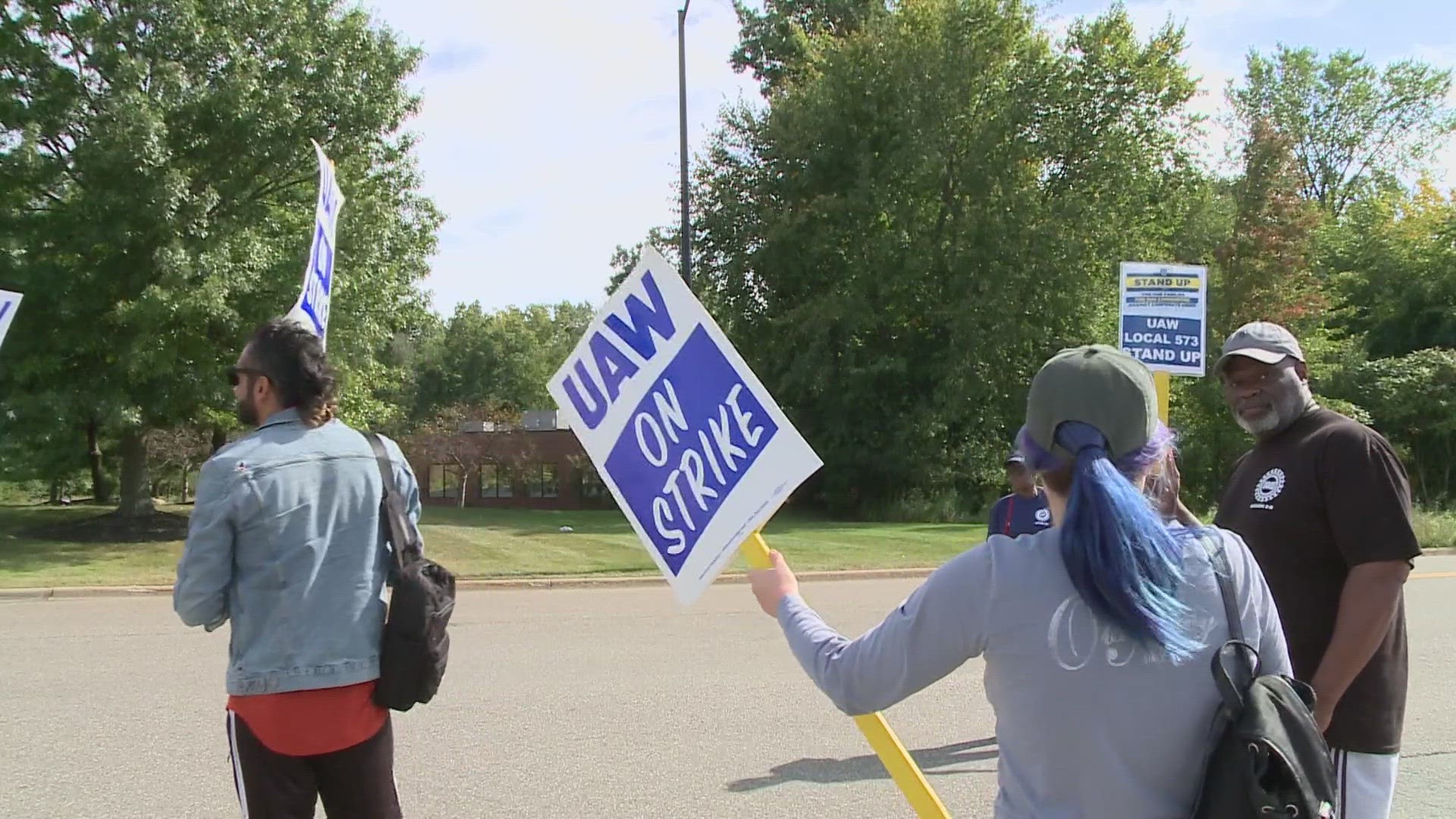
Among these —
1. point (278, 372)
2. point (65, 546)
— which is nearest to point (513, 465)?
point (65, 546)

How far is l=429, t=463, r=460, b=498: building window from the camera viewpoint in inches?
1683

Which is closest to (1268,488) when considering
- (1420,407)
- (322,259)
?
(322,259)

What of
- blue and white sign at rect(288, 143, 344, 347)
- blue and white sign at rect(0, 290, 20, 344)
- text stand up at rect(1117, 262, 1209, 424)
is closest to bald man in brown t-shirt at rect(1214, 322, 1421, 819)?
blue and white sign at rect(288, 143, 344, 347)

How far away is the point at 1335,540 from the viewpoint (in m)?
2.73

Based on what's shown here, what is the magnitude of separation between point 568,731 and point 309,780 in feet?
11.8

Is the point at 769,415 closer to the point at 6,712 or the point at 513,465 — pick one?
the point at 6,712

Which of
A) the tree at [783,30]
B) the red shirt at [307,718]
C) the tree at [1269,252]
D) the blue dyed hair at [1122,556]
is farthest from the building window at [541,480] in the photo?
the blue dyed hair at [1122,556]

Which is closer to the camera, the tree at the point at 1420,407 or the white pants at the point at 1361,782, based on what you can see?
the white pants at the point at 1361,782

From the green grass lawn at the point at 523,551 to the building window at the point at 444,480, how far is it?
63.5ft

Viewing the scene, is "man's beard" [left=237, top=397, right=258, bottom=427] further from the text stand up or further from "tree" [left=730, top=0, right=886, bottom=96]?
"tree" [left=730, top=0, right=886, bottom=96]

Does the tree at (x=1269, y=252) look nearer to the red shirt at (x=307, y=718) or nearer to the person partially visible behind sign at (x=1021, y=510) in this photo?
the person partially visible behind sign at (x=1021, y=510)

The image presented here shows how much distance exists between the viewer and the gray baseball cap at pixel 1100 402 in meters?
1.82

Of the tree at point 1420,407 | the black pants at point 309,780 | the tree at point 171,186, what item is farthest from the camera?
the tree at point 1420,407

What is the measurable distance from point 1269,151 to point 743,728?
2710cm
